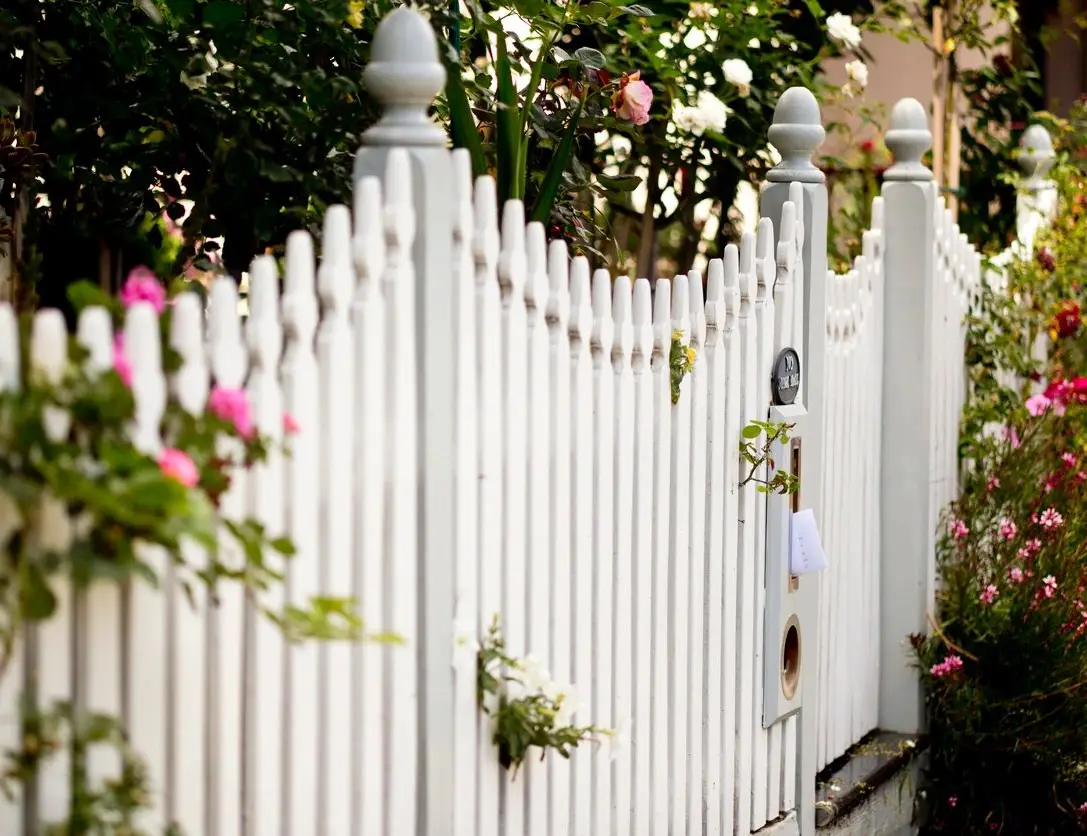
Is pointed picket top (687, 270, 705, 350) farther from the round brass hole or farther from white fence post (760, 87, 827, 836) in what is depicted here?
the round brass hole

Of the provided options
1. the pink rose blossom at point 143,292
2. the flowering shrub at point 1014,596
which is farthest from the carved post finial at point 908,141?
the pink rose blossom at point 143,292

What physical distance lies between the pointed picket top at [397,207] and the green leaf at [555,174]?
1085 mm

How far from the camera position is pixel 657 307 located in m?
3.28

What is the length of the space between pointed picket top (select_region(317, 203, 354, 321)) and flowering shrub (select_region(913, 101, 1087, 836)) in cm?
279

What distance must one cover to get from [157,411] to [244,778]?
0.57 meters

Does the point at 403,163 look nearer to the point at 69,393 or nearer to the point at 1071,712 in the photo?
the point at 69,393

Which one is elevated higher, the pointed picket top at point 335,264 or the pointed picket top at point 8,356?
the pointed picket top at point 335,264

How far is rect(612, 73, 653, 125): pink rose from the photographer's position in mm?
3664

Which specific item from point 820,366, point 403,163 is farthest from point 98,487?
point 820,366

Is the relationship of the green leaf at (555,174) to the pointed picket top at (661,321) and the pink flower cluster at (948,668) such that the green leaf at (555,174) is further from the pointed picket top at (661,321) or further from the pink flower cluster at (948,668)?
the pink flower cluster at (948,668)

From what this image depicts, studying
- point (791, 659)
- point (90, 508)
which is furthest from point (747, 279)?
point (90, 508)

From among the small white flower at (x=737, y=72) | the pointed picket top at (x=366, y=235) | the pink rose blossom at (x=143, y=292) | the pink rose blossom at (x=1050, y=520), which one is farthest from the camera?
the pink rose blossom at (x=1050, y=520)

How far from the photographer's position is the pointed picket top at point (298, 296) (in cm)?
230

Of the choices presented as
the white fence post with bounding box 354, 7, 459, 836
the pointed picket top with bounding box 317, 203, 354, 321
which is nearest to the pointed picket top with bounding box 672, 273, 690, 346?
the white fence post with bounding box 354, 7, 459, 836
